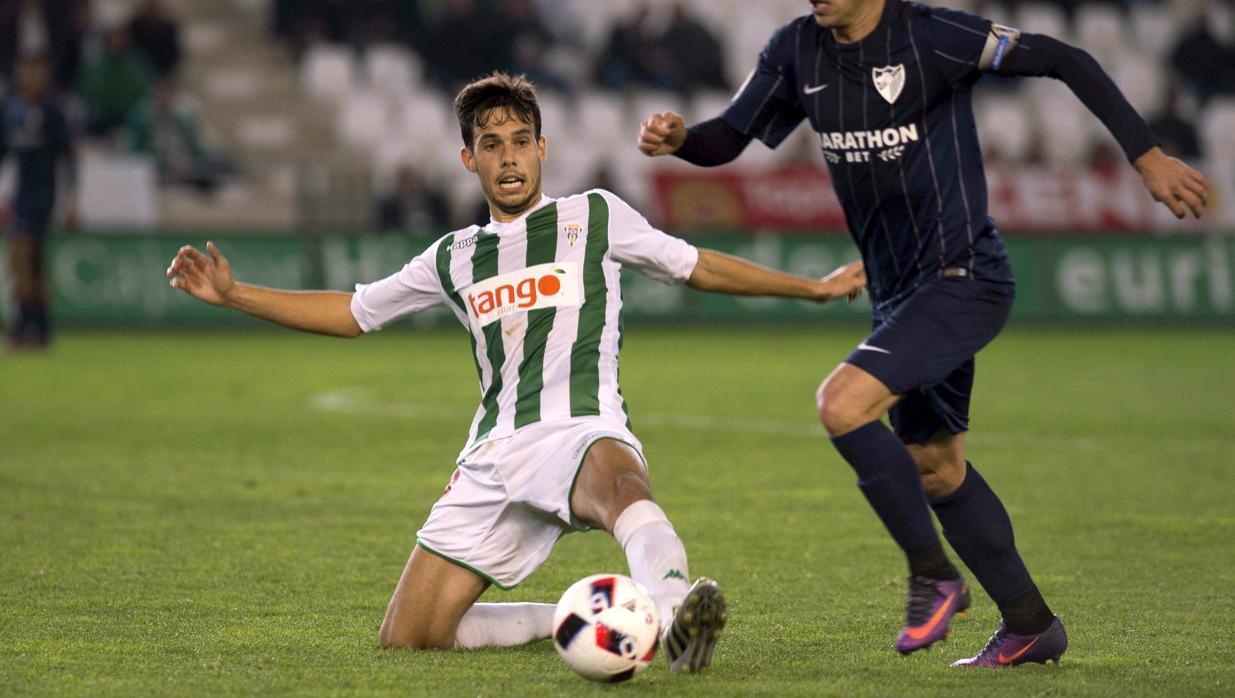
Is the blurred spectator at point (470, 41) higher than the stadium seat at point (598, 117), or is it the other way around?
the blurred spectator at point (470, 41)

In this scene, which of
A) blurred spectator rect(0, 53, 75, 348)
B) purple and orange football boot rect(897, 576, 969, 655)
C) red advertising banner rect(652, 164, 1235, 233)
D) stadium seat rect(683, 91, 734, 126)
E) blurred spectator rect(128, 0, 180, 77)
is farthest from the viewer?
stadium seat rect(683, 91, 734, 126)

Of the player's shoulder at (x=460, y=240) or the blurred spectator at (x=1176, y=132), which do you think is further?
the blurred spectator at (x=1176, y=132)

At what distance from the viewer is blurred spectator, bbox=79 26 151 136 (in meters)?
19.6

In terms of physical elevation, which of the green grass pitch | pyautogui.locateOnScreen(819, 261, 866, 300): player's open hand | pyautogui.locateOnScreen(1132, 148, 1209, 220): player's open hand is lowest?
the green grass pitch

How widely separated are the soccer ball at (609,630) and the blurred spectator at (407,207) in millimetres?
14623

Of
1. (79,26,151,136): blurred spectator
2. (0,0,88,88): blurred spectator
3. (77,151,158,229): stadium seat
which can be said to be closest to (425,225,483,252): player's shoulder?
(77,151,158,229): stadium seat

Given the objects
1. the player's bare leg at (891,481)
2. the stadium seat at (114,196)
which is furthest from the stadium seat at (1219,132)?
the player's bare leg at (891,481)

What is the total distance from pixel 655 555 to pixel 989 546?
3.37 feet

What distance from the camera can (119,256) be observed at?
1798 cm

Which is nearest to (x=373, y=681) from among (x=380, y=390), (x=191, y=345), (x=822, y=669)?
(x=822, y=669)

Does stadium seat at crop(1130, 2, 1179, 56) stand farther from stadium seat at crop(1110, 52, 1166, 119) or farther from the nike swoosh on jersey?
the nike swoosh on jersey

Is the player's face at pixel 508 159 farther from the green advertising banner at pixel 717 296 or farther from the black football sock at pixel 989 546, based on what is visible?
the green advertising banner at pixel 717 296

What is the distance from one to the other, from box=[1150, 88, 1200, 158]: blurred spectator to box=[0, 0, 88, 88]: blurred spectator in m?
13.3

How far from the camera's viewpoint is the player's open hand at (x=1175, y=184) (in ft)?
14.2
